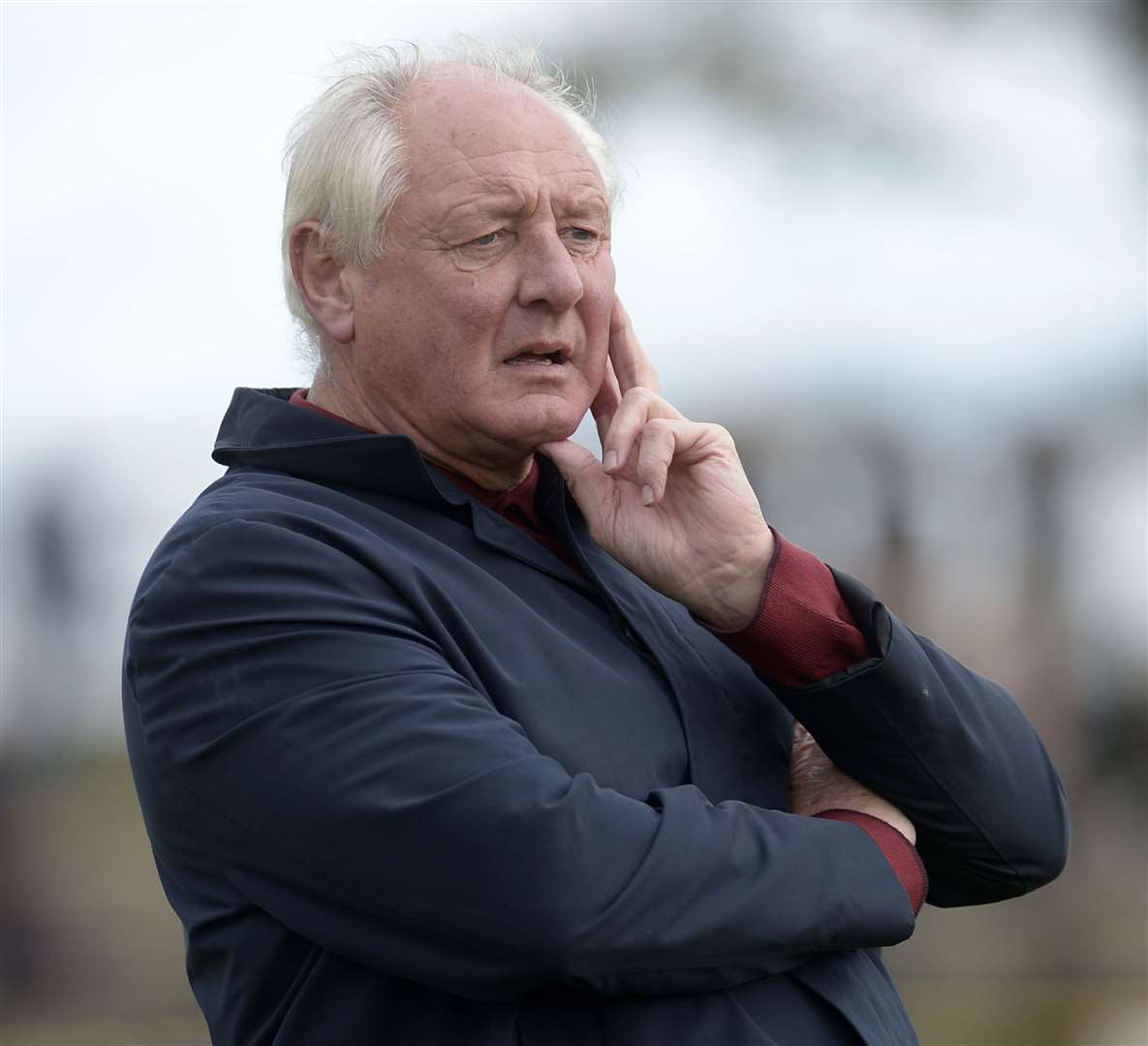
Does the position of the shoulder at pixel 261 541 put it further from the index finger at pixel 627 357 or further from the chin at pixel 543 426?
the index finger at pixel 627 357

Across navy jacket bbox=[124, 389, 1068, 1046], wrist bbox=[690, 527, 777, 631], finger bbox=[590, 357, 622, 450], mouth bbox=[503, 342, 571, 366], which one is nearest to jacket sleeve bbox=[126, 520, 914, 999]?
navy jacket bbox=[124, 389, 1068, 1046]

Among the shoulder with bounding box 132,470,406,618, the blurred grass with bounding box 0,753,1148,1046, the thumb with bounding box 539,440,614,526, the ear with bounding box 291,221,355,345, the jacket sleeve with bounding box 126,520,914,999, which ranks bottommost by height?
the blurred grass with bounding box 0,753,1148,1046

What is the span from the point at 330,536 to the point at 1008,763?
925 millimetres

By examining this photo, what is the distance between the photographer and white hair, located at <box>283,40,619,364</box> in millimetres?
2359

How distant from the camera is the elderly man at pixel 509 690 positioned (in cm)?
185

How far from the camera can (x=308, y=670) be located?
1.91 metres

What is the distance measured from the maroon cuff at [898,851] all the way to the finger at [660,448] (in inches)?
18.1

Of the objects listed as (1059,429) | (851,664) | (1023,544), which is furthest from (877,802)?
(1059,429)

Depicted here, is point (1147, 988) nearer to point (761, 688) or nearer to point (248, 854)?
point (761, 688)

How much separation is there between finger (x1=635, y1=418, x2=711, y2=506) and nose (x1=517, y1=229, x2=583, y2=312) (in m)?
0.20

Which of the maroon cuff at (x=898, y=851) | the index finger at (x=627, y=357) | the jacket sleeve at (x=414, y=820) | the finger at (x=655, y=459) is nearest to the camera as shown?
the jacket sleeve at (x=414, y=820)

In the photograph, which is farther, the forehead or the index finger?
the index finger

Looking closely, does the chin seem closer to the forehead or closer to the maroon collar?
the maroon collar

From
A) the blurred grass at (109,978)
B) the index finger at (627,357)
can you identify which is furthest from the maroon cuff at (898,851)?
the blurred grass at (109,978)
